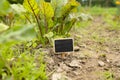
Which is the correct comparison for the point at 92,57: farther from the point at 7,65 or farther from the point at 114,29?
the point at 114,29

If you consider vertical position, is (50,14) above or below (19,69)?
above

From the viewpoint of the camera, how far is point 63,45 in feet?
8.28

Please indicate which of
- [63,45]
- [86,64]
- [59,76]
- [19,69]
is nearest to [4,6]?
[19,69]

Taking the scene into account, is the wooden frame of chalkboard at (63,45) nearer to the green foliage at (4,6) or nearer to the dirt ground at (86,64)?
the dirt ground at (86,64)

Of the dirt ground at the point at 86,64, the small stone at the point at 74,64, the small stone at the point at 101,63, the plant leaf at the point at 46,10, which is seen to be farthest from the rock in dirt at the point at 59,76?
the plant leaf at the point at 46,10

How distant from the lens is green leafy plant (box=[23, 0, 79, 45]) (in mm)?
2787

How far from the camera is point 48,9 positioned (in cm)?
278

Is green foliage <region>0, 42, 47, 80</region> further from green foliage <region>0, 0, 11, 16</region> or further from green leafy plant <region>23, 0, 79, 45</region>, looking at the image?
green leafy plant <region>23, 0, 79, 45</region>

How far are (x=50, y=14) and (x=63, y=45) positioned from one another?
437 mm

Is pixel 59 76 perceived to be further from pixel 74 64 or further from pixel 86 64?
pixel 86 64

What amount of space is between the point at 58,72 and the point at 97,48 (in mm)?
1035

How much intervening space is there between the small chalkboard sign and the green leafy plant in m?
0.35


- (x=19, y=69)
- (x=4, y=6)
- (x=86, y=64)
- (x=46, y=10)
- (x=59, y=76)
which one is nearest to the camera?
(x=4, y=6)

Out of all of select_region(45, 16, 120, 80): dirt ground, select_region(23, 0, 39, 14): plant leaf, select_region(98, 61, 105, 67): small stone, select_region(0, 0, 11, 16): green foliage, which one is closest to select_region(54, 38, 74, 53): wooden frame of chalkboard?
select_region(45, 16, 120, 80): dirt ground
